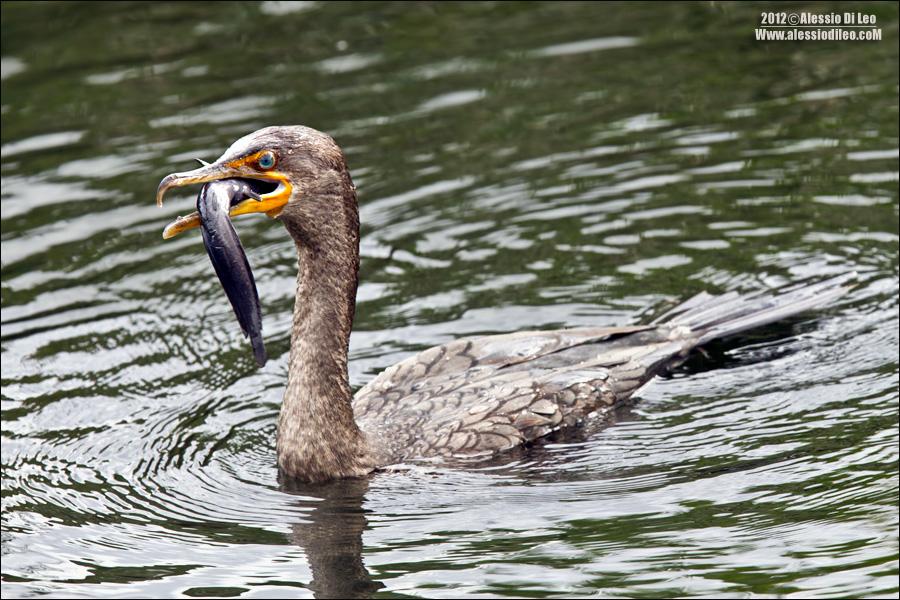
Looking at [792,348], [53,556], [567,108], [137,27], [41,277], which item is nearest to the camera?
[53,556]

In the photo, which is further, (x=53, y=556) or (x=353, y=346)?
(x=353, y=346)

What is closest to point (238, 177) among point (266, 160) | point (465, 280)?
point (266, 160)

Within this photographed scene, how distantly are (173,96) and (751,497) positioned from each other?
7.92m

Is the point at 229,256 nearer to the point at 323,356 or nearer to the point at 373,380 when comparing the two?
the point at 323,356

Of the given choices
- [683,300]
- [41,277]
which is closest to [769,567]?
[683,300]

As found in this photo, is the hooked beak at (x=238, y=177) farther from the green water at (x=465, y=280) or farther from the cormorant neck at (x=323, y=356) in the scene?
the green water at (x=465, y=280)

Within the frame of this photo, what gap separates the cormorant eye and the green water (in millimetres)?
1668

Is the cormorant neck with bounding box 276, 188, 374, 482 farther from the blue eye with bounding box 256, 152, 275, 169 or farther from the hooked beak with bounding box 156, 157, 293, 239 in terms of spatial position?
the blue eye with bounding box 256, 152, 275, 169

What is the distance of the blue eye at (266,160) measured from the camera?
243 inches

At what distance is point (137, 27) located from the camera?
13.5 m

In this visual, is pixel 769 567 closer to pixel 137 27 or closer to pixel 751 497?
pixel 751 497

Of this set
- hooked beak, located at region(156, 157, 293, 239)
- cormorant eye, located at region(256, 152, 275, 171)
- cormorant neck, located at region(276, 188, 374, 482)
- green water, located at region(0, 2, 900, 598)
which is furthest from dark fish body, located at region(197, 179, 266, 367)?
green water, located at region(0, 2, 900, 598)

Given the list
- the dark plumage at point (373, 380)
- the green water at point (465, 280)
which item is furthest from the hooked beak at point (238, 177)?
the green water at point (465, 280)

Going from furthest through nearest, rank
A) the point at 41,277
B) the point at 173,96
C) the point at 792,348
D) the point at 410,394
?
the point at 173,96 → the point at 41,277 → the point at 792,348 → the point at 410,394
